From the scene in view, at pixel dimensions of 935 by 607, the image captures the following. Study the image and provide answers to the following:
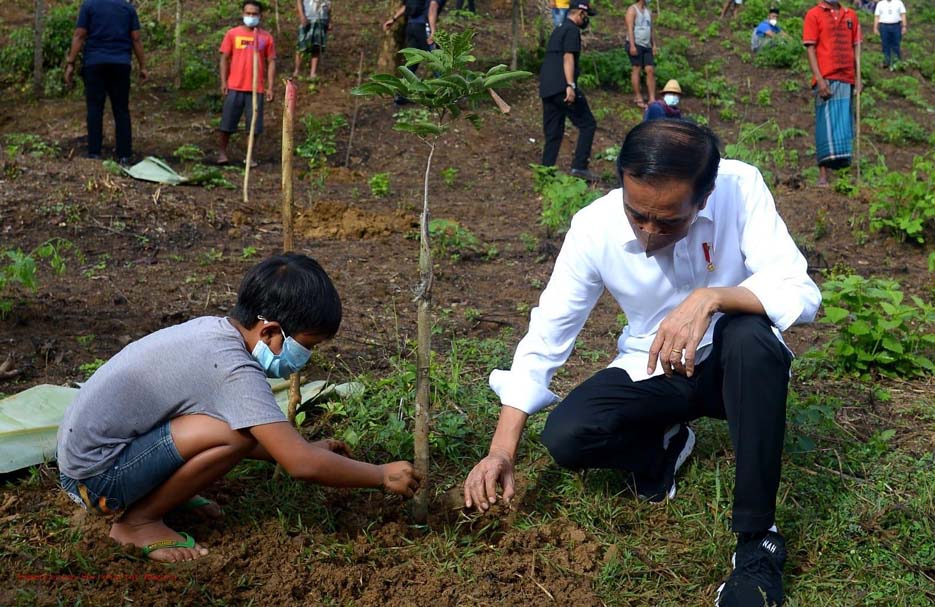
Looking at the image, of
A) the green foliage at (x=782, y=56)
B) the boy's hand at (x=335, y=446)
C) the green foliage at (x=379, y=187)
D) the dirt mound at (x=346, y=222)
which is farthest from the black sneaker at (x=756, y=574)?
the green foliage at (x=782, y=56)

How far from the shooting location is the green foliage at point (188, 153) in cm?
942

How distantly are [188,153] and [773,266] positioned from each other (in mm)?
7940

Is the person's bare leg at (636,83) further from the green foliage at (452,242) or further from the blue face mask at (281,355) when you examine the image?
the blue face mask at (281,355)

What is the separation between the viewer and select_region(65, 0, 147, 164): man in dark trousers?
8.12 metres

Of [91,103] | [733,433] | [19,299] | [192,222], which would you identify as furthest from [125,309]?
[91,103]

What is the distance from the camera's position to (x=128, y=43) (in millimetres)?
8305

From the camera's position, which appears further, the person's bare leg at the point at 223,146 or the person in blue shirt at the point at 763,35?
the person in blue shirt at the point at 763,35

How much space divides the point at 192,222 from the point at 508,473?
439 centimetres

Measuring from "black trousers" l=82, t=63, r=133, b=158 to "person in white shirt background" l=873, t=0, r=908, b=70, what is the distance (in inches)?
530

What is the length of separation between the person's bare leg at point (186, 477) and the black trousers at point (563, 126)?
6659 mm

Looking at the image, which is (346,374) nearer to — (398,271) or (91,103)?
(398,271)

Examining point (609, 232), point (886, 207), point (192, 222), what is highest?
point (609, 232)

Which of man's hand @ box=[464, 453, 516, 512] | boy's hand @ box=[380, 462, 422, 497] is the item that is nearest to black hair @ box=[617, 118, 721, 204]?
man's hand @ box=[464, 453, 516, 512]

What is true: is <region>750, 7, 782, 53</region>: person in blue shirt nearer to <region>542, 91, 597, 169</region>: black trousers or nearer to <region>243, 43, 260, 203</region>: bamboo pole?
<region>542, 91, 597, 169</region>: black trousers
